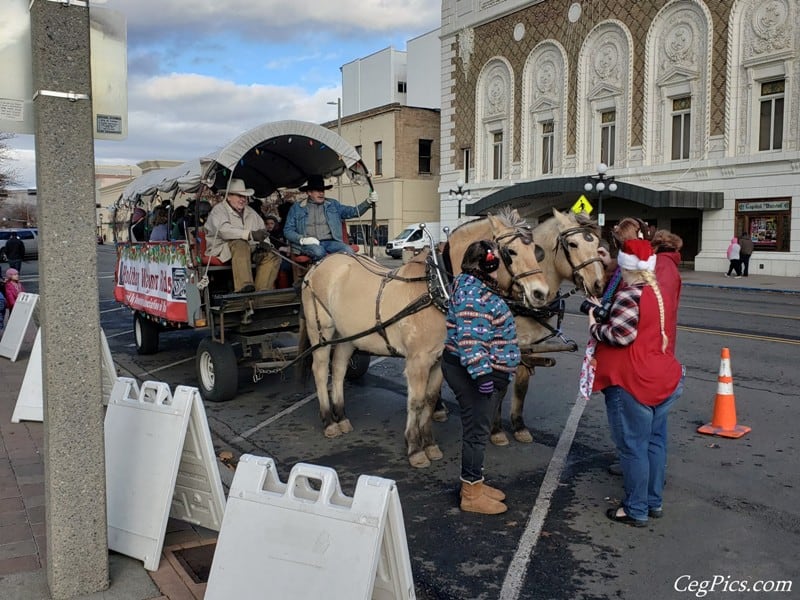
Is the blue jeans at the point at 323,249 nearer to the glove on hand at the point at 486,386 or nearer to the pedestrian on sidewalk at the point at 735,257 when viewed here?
the glove on hand at the point at 486,386

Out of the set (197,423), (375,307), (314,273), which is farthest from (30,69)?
(314,273)

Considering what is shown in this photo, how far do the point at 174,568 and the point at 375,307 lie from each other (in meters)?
3.35

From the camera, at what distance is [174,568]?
13.5 ft

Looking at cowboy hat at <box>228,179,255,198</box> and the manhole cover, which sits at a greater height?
cowboy hat at <box>228,179,255,198</box>

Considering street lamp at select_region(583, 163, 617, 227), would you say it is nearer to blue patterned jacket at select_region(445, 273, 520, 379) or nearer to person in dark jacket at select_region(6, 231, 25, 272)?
blue patterned jacket at select_region(445, 273, 520, 379)

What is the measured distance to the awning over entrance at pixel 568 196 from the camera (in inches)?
1166

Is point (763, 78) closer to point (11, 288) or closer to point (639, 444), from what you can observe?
point (11, 288)

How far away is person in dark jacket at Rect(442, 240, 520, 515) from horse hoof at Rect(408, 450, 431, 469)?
1.08 metres

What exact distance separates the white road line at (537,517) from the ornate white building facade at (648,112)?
24.8m

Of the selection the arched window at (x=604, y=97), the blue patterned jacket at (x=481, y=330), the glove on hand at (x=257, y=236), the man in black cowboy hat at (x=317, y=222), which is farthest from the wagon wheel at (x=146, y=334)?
the arched window at (x=604, y=97)

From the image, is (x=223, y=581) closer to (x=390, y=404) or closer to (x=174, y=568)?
(x=174, y=568)

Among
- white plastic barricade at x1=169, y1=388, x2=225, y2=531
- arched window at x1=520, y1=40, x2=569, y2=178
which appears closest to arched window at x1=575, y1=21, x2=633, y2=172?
arched window at x1=520, y1=40, x2=569, y2=178

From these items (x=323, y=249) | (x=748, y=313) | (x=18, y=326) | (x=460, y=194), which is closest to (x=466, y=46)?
(x=460, y=194)

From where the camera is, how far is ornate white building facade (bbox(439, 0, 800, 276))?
28328mm
